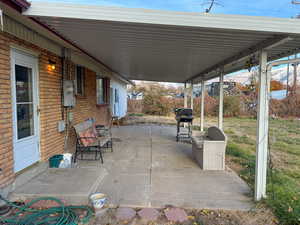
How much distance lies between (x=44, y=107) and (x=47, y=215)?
1.98 meters

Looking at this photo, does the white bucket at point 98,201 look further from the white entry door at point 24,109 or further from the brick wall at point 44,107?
the white entry door at point 24,109

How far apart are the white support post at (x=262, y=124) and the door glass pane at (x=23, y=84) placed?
3.64 m

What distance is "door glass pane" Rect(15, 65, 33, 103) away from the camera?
302 cm

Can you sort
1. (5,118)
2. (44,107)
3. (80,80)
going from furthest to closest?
1. (80,80)
2. (44,107)
3. (5,118)

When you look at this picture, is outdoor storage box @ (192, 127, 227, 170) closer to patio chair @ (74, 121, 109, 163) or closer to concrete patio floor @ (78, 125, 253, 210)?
concrete patio floor @ (78, 125, 253, 210)

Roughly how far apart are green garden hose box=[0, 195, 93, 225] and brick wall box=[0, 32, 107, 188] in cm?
48

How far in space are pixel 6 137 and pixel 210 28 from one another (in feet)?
→ 9.97

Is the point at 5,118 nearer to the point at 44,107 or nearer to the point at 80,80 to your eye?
the point at 44,107

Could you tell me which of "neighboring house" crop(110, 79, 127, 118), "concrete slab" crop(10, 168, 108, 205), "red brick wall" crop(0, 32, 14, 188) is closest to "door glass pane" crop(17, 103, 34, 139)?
"red brick wall" crop(0, 32, 14, 188)

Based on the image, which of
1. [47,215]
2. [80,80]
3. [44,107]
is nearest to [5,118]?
[44,107]

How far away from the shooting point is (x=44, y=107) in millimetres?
3594

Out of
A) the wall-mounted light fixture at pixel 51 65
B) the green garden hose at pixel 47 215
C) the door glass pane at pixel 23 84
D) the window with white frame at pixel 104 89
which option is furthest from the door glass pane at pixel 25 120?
the window with white frame at pixel 104 89

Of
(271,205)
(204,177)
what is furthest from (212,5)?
(271,205)

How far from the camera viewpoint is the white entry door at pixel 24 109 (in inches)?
114
